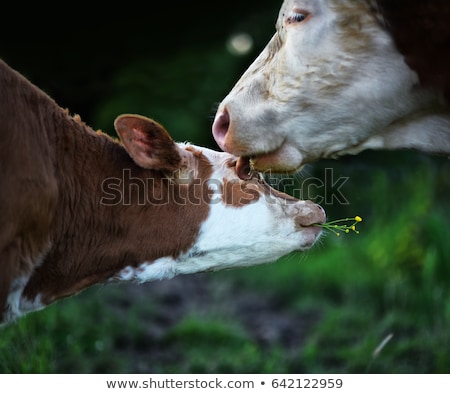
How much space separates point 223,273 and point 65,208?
16.3ft

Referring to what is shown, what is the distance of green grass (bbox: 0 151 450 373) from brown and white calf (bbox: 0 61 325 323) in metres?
0.76

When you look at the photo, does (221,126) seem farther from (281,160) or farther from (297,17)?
(297,17)

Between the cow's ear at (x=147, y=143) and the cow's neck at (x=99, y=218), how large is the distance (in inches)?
3.7

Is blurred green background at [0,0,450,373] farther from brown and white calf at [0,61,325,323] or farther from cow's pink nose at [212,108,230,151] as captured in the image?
cow's pink nose at [212,108,230,151]

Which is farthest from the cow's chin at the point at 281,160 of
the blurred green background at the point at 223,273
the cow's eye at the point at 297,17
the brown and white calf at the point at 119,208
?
the blurred green background at the point at 223,273

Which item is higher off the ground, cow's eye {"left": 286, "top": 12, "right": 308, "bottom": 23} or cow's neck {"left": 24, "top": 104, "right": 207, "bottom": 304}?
cow's eye {"left": 286, "top": 12, "right": 308, "bottom": 23}

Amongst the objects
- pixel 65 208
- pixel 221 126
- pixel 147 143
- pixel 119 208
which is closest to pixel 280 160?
pixel 221 126

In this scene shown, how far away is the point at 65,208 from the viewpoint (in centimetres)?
371

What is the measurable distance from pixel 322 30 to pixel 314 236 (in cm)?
101

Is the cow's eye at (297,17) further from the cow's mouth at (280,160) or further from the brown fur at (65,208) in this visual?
the brown fur at (65,208)

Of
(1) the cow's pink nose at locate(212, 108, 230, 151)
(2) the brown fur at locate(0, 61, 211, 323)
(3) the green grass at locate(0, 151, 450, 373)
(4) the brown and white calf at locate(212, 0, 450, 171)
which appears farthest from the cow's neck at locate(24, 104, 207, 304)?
(3) the green grass at locate(0, 151, 450, 373)

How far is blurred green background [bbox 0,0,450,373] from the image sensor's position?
5.90 meters

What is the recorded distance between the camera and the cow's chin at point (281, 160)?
3.87 meters

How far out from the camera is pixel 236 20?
894 centimetres
